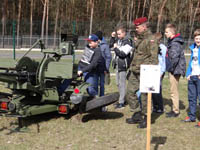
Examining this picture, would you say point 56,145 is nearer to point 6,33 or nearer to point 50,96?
point 50,96

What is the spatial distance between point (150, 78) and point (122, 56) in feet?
8.41

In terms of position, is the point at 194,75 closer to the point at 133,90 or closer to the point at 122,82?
the point at 133,90

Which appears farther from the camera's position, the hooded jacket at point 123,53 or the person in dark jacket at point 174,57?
the hooded jacket at point 123,53

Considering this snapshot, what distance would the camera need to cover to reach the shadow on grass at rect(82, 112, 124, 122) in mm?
6902

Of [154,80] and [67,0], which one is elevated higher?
[67,0]

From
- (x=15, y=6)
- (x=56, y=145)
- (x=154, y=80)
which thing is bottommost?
(x=56, y=145)

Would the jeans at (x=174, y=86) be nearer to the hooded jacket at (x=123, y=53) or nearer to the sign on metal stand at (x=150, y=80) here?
the hooded jacket at (x=123, y=53)

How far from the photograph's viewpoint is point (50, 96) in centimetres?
623

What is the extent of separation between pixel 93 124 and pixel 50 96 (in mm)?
1020

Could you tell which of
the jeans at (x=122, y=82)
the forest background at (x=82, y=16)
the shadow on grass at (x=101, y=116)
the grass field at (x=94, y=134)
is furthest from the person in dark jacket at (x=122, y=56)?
the forest background at (x=82, y=16)

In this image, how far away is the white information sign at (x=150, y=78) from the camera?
453 centimetres

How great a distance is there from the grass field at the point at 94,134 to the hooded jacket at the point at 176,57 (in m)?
1.05

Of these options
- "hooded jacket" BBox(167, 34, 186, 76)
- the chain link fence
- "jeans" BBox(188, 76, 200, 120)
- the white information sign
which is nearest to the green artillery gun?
"hooded jacket" BBox(167, 34, 186, 76)

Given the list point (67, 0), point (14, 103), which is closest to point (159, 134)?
point (14, 103)
